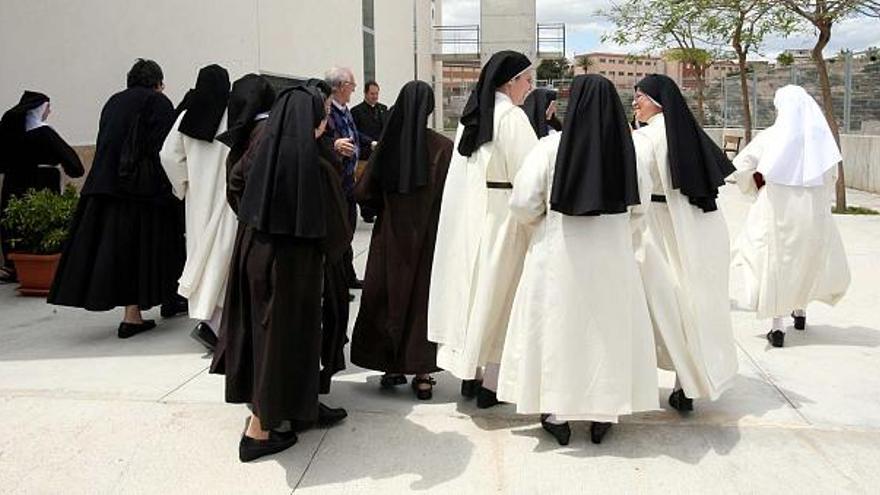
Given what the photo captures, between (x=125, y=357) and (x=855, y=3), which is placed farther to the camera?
(x=855, y=3)

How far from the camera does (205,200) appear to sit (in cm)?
542

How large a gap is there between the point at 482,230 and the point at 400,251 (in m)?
0.54

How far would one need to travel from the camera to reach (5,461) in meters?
3.80

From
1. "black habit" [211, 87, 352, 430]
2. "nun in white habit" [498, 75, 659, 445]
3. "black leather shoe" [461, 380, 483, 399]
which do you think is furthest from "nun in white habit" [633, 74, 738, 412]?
"black habit" [211, 87, 352, 430]

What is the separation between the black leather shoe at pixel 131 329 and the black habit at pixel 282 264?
2.45 metres

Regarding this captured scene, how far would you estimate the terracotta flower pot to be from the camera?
22.8ft

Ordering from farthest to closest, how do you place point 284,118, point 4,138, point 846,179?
point 846,179 → point 4,138 → point 284,118

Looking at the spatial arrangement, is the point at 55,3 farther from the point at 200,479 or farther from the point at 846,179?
the point at 846,179

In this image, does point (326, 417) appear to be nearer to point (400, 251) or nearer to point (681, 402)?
point (400, 251)

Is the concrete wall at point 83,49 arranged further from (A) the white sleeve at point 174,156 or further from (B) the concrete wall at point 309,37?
(A) the white sleeve at point 174,156

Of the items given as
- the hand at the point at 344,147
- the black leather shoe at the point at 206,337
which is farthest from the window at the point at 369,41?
the black leather shoe at the point at 206,337

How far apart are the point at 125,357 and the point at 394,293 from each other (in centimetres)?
209

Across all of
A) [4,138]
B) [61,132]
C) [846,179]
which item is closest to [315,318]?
[4,138]

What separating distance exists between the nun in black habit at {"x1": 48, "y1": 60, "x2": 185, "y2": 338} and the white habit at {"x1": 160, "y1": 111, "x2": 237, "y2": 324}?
375 mm
